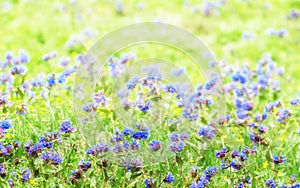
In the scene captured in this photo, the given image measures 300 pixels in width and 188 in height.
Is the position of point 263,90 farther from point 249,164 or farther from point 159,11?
point 159,11

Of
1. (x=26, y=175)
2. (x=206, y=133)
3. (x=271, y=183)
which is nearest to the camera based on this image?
(x=26, y=175)

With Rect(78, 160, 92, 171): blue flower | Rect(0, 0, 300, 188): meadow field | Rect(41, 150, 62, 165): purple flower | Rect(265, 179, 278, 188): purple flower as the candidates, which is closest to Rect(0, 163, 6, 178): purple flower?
Rect(0, 0, 300, 188): meadow field

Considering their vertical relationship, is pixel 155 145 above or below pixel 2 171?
above

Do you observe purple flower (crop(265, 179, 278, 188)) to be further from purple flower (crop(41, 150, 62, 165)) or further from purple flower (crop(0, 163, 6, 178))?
purple flower (crop(0, 163, 6, 178))

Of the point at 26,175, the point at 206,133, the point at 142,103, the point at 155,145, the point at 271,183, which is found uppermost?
the point at 142,103

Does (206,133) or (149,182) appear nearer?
(149,182)

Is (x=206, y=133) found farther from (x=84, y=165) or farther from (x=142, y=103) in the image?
(x=84, y=165)

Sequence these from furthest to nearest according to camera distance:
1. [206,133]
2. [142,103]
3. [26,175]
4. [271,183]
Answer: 1. [142,103]
2. [206,133]
3. [271,183]
4. [26,175]

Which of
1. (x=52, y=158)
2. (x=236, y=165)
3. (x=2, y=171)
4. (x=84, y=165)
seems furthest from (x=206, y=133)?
(x=2, y=171)
